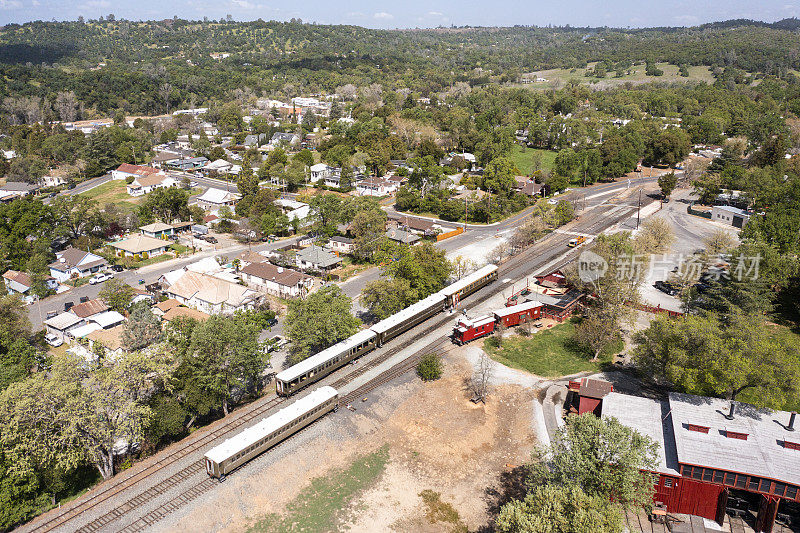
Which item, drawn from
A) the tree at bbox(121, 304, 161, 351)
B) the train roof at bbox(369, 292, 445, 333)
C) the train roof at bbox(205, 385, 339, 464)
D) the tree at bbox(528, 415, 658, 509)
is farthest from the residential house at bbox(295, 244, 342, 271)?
the tree at bbox(528, 415, 658, 509)

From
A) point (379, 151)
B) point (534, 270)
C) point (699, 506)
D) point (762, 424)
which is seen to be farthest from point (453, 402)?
point (379, 151)

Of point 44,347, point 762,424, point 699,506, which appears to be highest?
point 762,424

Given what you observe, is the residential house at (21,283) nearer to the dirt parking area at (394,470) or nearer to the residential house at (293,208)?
the residential house at (293,208)

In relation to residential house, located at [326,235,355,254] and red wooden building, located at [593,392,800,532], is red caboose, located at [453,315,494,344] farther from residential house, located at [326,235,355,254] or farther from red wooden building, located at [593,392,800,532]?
residential house, located at [326,235,355,254]

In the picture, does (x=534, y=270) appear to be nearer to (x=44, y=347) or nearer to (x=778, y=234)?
(x=778, y=234)

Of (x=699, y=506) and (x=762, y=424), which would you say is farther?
(x=762, y=424)
